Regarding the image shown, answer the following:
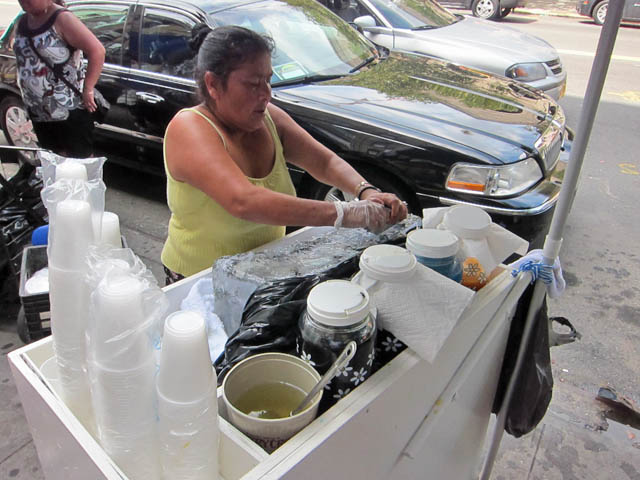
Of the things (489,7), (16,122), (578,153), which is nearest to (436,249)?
(578,153)

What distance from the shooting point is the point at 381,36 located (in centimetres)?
523

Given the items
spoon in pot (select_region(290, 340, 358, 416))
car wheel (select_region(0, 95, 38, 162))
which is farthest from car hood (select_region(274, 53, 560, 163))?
car wheel (select_region(0, 95, 38, 162))

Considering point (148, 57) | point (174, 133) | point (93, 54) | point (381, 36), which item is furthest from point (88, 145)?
point (381, 36)

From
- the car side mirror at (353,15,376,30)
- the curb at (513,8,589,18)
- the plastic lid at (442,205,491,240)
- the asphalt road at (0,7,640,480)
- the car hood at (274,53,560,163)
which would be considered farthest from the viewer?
the curb at (513,8,589,18)

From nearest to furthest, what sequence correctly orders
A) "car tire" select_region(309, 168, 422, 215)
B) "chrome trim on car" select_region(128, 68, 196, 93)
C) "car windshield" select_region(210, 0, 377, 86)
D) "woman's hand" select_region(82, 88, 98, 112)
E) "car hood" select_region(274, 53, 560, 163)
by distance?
"car hood" select_region(274, 53, 560, 163), "car tire" select_region(309, 168, 422, 215), "woman's hand" select_region(82, 88, 98, 112), "car windshield" select_region(210, 0, 377, 86), "chrome trim on car" select_region(128, 68, 196, 93)

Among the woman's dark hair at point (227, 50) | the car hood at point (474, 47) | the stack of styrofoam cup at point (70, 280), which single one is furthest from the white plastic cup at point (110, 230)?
the car hood at point (474, 47)

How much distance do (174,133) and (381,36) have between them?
13.7ft

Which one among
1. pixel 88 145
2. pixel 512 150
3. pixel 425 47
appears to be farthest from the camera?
pixel 425 47

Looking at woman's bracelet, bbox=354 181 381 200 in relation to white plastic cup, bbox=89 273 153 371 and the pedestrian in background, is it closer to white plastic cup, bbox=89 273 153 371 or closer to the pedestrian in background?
Result: white plastic cup, bbox=89 273 153 371

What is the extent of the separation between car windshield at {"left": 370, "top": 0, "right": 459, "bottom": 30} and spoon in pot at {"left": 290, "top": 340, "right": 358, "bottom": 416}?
502 centimetres

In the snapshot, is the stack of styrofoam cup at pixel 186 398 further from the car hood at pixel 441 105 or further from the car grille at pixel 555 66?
the car grille at pixel 555 66

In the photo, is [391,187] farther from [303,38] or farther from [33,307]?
[33,307]

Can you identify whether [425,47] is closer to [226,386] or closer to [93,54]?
[93,54]

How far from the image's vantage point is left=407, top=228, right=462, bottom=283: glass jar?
1.16 metres
